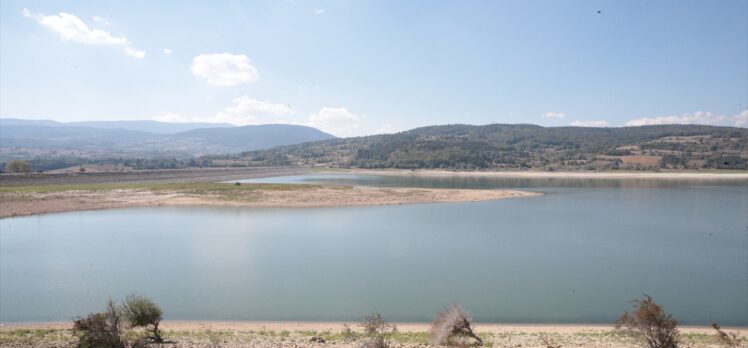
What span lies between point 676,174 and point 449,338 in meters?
97.5

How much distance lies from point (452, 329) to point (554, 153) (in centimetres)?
13224

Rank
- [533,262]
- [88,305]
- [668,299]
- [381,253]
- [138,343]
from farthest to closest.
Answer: [381,253] < [533,262] < [668,299] < [88,305] < [138,343]

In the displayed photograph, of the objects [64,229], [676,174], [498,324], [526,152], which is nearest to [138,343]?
[498,324]

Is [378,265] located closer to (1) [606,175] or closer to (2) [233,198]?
(2) [233,198]

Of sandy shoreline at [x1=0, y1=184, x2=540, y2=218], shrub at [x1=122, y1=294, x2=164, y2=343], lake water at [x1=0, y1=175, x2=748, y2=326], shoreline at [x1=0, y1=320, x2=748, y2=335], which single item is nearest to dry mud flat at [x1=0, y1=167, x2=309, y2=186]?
sandy shoreline at [x1=0, y1=184, x2=540, y2=218]

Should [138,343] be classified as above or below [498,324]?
above

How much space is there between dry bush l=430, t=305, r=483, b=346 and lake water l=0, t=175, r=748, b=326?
10.3 feet

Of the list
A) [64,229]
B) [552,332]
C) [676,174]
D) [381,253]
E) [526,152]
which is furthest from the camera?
[526,152]

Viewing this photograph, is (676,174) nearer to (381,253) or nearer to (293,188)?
(293,188)

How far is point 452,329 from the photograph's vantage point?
369 inches

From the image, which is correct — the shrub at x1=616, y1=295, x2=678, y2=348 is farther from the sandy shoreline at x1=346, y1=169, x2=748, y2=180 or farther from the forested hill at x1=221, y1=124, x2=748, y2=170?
the forested hill at x1=221, y1=124, x2=748, y2=170

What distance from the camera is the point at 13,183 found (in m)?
49.4

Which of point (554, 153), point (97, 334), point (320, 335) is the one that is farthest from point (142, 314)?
point (554, 153)

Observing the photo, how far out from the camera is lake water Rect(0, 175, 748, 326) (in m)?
13.6
